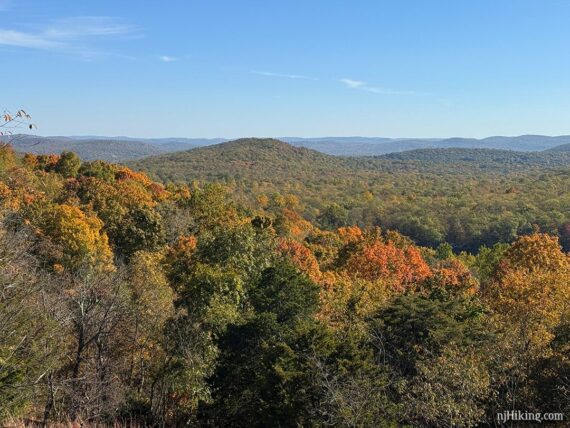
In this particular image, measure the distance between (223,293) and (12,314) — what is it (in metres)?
12.4

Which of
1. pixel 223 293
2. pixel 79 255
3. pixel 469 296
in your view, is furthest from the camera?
pixel 79 255

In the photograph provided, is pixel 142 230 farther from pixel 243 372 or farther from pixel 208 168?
pixel 208 168

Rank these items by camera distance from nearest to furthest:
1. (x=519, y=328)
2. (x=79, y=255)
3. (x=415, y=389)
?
(x=415, y=389)
(x=519, y=328)
(x=79, y=255)

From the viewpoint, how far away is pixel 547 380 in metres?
17.1

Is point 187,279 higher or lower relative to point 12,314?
lower

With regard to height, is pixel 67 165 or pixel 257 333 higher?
pixel 67 165

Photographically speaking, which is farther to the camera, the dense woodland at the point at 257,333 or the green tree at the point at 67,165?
the green tree at the point at 67,165

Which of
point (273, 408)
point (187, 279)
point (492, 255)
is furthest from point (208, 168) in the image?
point (273, 408)

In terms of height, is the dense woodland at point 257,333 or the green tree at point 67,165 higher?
the green tree at point 67,165

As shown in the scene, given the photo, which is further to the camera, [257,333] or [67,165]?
[67,165]

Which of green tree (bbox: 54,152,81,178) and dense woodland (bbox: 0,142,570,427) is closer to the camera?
dense woodland (bbox: 0,142,570,427)

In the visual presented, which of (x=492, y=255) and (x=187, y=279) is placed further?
(x=492, y=255)

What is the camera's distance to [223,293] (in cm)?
2381

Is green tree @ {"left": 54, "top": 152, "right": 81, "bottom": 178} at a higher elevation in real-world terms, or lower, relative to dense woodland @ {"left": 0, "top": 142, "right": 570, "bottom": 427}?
higher
